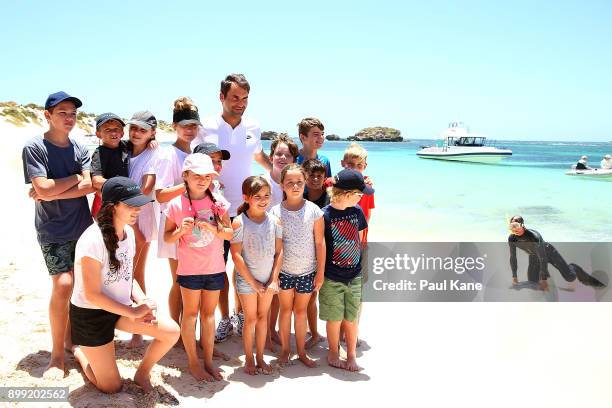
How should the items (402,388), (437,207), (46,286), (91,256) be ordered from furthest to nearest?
1. (437,207)
2. (46,286)
3. (402,388)
4. (91,256)

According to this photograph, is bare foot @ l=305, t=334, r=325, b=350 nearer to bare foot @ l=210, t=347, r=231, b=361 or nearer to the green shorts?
the green shorts

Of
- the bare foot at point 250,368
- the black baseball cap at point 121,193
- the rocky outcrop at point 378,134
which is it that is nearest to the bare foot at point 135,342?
the bare foot at point 250,368

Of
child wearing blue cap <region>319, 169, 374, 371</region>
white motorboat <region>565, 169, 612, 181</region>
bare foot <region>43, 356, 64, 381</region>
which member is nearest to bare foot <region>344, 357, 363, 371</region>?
child wearing blue cap <region>319, 169, 374, 371</region>

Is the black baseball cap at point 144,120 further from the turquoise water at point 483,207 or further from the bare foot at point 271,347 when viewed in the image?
the turquoise water at point 483,207

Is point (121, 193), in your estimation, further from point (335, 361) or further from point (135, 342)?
point (335, 361)

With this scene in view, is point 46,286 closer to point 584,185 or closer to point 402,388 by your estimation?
point 402,388

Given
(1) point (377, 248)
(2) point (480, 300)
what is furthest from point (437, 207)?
(2) point (480, 300)

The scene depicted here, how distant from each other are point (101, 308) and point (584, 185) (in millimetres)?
22567

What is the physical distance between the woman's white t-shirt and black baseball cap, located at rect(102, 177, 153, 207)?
0.76 feet

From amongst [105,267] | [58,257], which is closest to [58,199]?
[58,257]

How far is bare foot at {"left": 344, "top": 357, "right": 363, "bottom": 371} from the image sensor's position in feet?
12.1

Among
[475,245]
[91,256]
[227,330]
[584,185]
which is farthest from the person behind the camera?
[584,185]

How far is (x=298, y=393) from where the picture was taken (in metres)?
3.30

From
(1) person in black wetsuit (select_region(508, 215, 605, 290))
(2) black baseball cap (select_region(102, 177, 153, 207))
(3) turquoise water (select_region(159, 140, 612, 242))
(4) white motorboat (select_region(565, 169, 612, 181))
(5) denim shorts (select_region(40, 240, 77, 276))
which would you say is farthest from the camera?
(4) white motorboat (select_region(565, 169, 612, 181))
